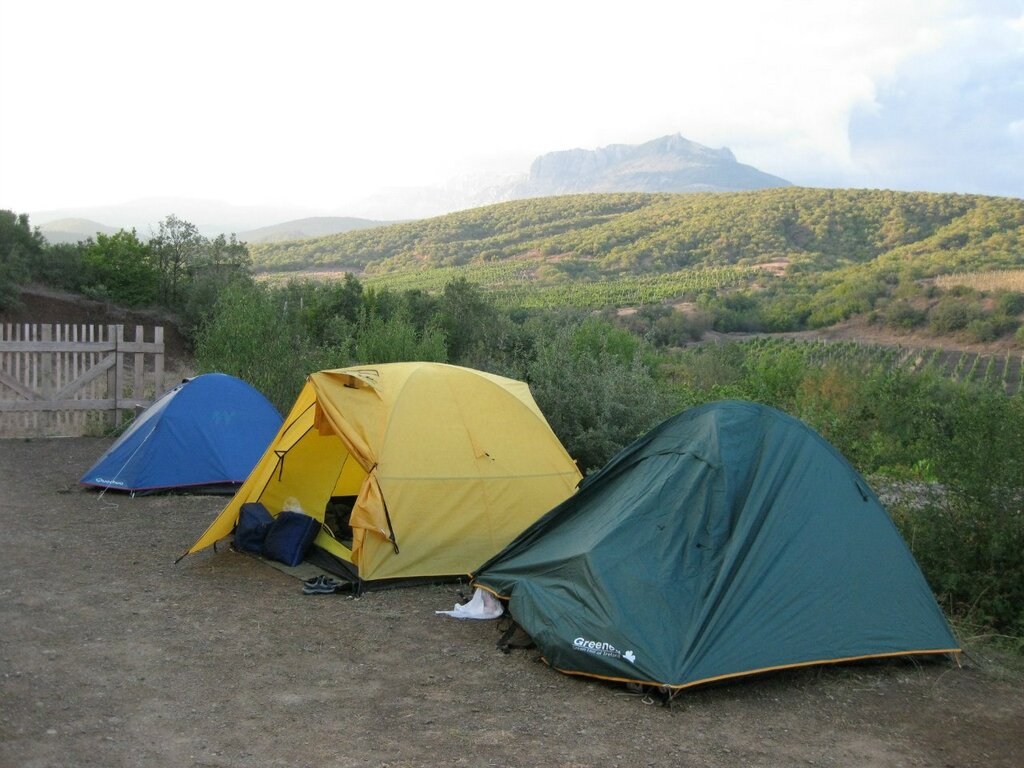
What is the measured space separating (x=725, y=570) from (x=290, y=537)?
3956mm

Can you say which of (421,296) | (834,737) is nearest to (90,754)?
(834,737)

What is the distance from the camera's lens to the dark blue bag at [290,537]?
768 centimetres

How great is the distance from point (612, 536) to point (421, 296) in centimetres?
2010

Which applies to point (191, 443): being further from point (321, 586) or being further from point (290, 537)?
point (321, 586)

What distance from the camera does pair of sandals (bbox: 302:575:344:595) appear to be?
6934 mm

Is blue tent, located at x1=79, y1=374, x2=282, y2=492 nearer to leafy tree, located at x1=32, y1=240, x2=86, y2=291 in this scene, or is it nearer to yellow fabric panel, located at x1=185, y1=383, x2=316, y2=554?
yellow fabric panel, located at x1=185, y1=383, x2=316, y2=554

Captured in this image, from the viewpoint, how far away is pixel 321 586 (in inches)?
275

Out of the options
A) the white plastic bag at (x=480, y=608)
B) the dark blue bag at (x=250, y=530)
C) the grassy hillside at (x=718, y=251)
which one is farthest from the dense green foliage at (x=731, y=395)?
the grassy hillside at (x=718, y=251)

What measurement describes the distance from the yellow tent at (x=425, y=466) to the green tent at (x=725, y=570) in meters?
1.12

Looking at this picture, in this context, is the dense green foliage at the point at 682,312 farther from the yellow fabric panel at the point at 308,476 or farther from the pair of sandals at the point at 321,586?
the pair of sandals at the point at 321,586

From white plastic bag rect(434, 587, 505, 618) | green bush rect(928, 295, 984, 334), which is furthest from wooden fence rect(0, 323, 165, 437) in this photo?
green bush rect(928, 295, 984, 334)

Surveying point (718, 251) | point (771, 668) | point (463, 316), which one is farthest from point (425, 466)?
point (718, 251)

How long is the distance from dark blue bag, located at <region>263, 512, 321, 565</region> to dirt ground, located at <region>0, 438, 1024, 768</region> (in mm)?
582

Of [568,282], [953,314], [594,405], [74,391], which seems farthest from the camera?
[568,282]
